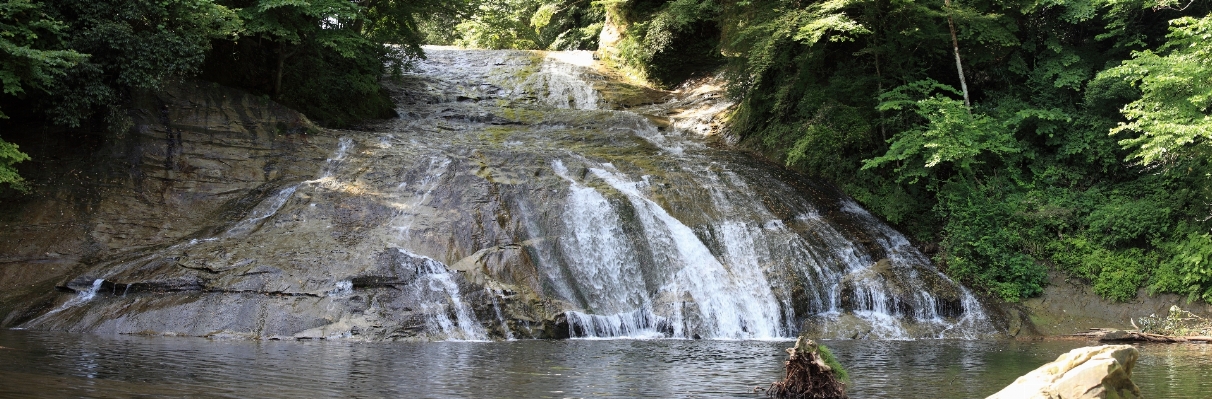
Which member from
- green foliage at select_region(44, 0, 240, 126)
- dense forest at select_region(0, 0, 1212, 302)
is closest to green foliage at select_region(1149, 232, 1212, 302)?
dense forest at select_region(0, 0, 1212, 302)

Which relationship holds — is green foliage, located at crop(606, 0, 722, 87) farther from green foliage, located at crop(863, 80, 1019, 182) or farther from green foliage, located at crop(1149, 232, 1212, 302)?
green foliage, located at crop(1149, 232, 1212, 302)

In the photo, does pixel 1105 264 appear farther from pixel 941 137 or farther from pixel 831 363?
pixel 831 363

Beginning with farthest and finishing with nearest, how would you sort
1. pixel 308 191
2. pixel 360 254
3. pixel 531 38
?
pixel 531 38 → pixel 308 191 → pixel 360 254

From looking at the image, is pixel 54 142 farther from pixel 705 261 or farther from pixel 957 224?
pixel 957 224

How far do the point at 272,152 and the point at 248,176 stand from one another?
1108 millimetres

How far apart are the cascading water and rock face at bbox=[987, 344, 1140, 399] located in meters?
8.48

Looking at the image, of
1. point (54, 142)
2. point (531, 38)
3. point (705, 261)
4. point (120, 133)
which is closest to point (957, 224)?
point (705, 261)

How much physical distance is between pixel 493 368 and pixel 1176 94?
1424 cm

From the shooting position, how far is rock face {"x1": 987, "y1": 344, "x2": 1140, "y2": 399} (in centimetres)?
620

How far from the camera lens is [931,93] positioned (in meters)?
21.0

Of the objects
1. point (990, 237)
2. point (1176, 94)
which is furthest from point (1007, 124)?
point (1176, 94)

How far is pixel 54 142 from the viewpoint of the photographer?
16312mm

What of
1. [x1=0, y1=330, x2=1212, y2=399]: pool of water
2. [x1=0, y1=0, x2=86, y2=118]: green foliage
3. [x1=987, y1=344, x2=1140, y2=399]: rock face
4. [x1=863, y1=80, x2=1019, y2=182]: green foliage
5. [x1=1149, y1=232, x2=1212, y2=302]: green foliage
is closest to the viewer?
[x1=987, y1=344, x2=1140, y2=399]: rock face

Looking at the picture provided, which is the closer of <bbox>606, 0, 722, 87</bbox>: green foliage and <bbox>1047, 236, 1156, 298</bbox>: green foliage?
<bbox>1047, 236, 1156, 298</bbox>: green foliage
